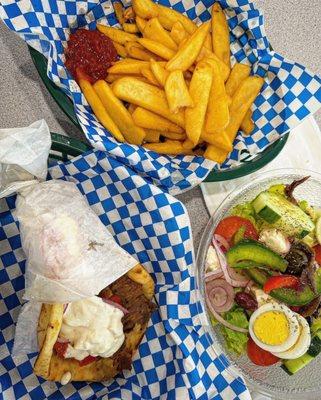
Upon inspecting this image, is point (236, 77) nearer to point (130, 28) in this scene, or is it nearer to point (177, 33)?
point (177, 33)

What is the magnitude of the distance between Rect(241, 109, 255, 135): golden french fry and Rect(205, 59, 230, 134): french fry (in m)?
0.11

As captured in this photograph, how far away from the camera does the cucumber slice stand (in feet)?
4.73

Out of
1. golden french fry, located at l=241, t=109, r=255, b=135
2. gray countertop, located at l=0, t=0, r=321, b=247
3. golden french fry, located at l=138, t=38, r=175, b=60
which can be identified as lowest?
gray countertop, located at l=0, t=0, r=321, b=247

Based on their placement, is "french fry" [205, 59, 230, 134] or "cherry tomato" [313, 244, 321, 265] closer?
"french fry" [205, 59, 230, 134]

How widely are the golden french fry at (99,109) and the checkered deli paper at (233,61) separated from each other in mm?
15

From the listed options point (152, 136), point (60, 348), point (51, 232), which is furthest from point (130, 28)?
point (60, 348)

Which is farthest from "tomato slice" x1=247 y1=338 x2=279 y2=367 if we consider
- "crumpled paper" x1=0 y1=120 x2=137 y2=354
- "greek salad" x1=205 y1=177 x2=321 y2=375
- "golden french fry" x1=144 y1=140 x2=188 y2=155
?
"golden french fry" x1=144 y1=140 x2=188 y2=155

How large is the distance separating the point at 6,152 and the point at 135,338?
49 centimetres

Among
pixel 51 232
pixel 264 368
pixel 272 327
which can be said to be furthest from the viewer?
pixel 264 368

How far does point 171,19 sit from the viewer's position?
145cm

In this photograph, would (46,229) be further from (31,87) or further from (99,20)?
(99,20)

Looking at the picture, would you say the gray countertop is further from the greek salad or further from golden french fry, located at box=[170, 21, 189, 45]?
golden french fry, located at box=[170, 21, 189, 45]

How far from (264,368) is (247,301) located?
0.18 metres

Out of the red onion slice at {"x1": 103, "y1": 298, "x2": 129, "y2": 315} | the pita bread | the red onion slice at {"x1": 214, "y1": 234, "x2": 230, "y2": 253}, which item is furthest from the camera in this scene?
the red onion slice at {"x1": 214, "y1": 234, "x2": 230, "y2": 253}
